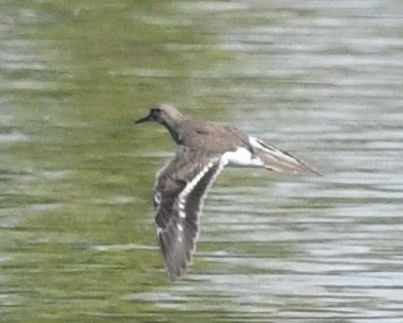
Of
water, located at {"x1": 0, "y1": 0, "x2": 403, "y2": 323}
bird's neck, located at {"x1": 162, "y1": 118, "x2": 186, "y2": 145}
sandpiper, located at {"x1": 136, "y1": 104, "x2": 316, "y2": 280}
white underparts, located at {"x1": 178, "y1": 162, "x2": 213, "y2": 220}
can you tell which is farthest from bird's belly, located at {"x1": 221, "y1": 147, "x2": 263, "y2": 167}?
water, located at {"x1": 0, "y1": 0, "x2": 403, "y2": 323}

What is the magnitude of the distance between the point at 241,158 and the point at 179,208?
3.59ft

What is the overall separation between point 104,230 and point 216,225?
60 cm

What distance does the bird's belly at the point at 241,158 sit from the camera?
41.5 feet

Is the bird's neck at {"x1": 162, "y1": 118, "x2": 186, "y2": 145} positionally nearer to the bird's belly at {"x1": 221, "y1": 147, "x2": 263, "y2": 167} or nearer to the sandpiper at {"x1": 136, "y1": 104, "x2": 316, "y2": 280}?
the sandpiper at {"x1": 136, "y1": 104, "x2": 316, "y2": 280}

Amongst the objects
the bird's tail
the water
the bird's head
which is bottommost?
the water

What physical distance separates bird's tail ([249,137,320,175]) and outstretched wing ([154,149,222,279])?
53 cm

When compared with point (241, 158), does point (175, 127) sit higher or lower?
lower

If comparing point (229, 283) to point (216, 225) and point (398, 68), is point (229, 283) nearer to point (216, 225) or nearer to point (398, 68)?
point (216, 225)

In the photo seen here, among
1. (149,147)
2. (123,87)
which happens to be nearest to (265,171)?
(149,147)

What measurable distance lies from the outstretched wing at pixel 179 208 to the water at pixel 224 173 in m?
0.77

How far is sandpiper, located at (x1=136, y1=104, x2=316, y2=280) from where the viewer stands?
1159cm

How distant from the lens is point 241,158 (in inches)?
502

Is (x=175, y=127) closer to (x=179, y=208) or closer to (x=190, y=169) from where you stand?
(x=190, y=169)

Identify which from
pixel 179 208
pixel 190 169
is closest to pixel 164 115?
pixel 190 169
